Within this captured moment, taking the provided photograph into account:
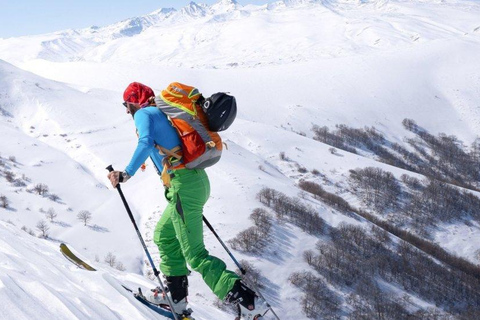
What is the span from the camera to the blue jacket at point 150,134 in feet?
18.4

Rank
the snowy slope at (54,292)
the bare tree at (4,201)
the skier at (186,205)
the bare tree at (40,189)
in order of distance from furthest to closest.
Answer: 1. the bare tree at (40,189)
2. the bare tree at (4,201)
3. the skier at (186,205)
4. the snowy slope at (54,292)

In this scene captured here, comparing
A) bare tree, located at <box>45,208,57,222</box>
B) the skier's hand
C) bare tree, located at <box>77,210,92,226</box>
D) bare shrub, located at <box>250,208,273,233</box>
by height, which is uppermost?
the skier's hand

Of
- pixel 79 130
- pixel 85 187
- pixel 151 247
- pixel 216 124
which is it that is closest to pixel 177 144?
pixel 216 124

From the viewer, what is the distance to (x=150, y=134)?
19.0ft

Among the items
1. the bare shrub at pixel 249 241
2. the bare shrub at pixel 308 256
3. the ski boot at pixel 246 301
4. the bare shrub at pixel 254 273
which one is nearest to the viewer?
the ski boot at pixel 246 301

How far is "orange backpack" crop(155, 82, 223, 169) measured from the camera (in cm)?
607

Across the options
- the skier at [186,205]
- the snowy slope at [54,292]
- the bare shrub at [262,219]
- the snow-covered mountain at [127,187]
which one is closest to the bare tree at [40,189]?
the snow-covered mountain at [127,187]

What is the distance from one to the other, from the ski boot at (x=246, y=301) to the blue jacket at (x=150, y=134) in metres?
2.31

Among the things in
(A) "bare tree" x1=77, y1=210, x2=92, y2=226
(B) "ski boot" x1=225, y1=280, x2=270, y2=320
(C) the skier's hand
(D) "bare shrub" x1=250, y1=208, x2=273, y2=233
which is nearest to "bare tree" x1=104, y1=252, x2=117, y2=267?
(A) "bare tree" x1=77, y1=210, x2=92, y2=226

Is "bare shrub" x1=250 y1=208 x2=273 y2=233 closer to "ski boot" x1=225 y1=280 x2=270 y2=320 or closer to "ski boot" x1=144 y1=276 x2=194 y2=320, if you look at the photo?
"ski boot" x1=144 y1=276 x2=194 y2=320

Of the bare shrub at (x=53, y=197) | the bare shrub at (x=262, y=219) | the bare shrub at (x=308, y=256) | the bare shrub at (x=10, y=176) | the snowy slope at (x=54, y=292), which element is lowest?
the bare shrub at (x=308, y=256)

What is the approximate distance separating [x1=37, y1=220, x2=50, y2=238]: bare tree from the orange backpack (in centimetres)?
4422

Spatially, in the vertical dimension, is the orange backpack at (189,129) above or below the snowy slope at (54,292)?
above

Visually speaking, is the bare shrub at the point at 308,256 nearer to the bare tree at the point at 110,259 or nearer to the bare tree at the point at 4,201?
the bare tree at the point at 110,259
